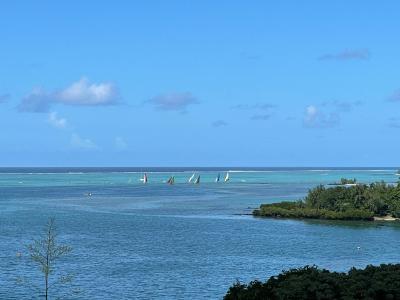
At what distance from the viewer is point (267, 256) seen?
9175 centimetres

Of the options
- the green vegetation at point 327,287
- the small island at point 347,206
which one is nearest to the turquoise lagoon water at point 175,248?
the small island at point 347,206

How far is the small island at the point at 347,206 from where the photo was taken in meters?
148

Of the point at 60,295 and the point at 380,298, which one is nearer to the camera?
the point at 380,298

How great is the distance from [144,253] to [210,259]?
37.2ft

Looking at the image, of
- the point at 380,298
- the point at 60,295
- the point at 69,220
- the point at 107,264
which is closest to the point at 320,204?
the point at 69,220

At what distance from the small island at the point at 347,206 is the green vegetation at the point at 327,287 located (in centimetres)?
9923

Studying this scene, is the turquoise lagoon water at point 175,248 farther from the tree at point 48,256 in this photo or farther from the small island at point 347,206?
the small island at point 347,206

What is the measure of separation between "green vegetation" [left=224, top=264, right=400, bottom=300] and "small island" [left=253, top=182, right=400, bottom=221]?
99235 mm

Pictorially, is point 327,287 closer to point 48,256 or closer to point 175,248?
point 48,256

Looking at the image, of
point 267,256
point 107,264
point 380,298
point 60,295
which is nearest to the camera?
point 380,298

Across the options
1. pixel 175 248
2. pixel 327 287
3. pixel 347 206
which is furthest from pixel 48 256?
pixel 347 206

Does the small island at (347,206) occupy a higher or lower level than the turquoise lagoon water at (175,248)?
higher

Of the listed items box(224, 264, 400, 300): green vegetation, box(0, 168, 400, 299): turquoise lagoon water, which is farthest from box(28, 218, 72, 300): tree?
box(224, 264, 400, 300): green vegetation

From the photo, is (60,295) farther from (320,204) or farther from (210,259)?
(320,204)
